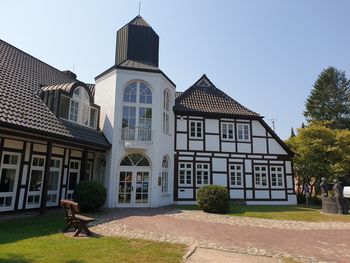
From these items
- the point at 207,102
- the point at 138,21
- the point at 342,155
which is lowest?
the point at 342,155

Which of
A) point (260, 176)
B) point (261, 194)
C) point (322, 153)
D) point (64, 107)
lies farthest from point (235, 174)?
point (64, 107)

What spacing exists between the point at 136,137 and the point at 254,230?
9.21 metres

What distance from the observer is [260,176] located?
846 inches

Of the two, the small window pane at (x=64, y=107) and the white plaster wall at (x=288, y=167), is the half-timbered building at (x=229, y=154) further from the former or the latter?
the small window pane at (x=64, y=107)

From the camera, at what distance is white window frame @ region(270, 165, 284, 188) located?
21653 mm

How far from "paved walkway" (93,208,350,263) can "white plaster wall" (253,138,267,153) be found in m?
9.31

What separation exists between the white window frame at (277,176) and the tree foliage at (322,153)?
241cm

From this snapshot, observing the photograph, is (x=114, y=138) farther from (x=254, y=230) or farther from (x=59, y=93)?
(x=254, y=230)

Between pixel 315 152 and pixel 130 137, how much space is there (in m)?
15.0

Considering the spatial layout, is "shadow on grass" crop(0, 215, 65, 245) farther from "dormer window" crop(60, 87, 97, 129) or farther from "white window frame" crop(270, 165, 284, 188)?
"white window frame" crop(270, 165, 284, 188)

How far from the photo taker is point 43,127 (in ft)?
40.2

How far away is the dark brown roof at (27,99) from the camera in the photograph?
11336 mm

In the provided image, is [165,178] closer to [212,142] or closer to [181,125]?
[181,125]

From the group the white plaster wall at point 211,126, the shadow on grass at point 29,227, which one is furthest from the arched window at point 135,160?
the shadow on grass at point 29,227
